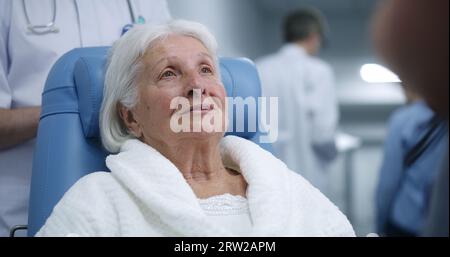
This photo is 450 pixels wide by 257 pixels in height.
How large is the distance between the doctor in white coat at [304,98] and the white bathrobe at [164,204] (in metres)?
1.52

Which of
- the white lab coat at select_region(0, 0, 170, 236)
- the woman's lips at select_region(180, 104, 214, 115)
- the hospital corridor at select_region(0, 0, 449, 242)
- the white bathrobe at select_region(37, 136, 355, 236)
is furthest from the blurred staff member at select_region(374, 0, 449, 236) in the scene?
the white lab coat at select_region(0, 0, 170, 236)

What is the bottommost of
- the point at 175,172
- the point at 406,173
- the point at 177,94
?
the point at 406,173

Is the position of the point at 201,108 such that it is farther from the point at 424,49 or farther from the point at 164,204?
the point at 424,49

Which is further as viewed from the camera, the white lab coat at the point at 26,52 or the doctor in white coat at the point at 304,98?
the doctor in white coat at the point at 304,98

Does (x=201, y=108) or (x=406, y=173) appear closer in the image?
(x=201, y=108)

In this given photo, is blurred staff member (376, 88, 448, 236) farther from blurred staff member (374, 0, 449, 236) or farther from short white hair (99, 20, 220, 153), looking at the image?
blurred staff member (374, 0, 449, 236)

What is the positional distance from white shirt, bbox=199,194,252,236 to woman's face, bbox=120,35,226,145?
109mm

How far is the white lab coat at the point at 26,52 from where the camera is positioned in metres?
1.17

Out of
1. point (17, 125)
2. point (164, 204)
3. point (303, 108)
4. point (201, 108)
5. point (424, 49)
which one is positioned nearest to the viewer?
point (424, 49)

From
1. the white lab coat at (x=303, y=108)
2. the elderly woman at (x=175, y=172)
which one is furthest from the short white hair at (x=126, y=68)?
the white lab coat at (x=303, y=108)

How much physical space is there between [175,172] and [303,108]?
5.47 feet

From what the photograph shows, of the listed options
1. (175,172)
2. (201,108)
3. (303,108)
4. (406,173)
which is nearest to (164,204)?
(175,172)

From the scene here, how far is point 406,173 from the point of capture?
215cm

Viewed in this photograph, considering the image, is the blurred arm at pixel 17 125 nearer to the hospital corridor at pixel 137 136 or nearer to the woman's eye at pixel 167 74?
the hospital corridor at pixel 137 136
